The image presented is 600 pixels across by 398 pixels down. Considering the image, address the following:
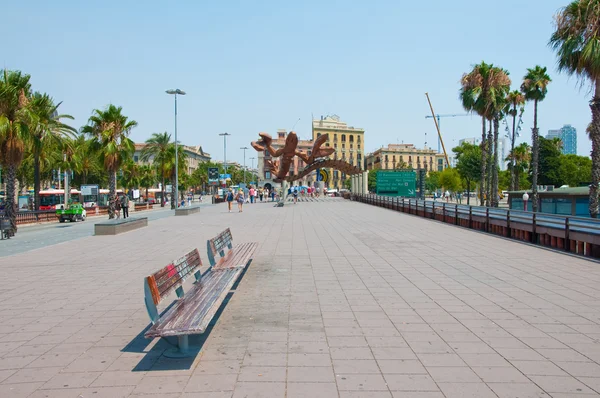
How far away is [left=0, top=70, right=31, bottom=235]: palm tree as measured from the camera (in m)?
18.9

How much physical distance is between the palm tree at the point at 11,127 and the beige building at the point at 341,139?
382 feet

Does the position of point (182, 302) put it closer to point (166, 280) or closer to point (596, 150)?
point (166, 280)

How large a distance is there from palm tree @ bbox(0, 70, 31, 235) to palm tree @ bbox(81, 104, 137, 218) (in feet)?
27.8

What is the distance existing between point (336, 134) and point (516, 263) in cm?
12778

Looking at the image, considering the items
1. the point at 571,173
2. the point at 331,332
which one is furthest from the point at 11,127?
the point at 571,173

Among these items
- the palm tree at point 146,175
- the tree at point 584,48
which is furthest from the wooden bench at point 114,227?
the palm tree at point 146,175

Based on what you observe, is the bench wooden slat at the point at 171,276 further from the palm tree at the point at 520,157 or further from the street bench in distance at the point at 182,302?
the palm tree at the point at 520,157

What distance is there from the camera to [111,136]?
95.0 feet

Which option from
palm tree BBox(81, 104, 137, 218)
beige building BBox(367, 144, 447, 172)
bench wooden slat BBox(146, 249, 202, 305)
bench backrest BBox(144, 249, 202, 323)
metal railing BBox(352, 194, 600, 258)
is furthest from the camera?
beige building BBox(367, 144, 447, 172)

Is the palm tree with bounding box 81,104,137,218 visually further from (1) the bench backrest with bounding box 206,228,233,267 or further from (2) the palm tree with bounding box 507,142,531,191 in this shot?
(2) the palm tree with bounding box 507,142,531,191

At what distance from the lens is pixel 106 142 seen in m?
28.9

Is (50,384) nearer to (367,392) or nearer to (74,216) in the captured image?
(367,392)

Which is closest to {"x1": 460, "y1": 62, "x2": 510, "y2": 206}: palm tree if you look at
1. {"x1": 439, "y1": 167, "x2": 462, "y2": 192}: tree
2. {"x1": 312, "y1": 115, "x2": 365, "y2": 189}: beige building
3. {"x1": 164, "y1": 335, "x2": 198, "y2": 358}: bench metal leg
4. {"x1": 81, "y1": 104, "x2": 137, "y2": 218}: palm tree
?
{"x1": 81, "y1": 104, "x2": 137, "y2": 218}: palm tree

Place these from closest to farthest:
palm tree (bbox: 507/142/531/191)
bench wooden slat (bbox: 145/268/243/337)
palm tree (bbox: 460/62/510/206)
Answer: bench wooden slat (bbox: 145/268/243/337), palm tree (bbox: 460/62/510/206), palm tree (bbox: 507/142/531/191)
